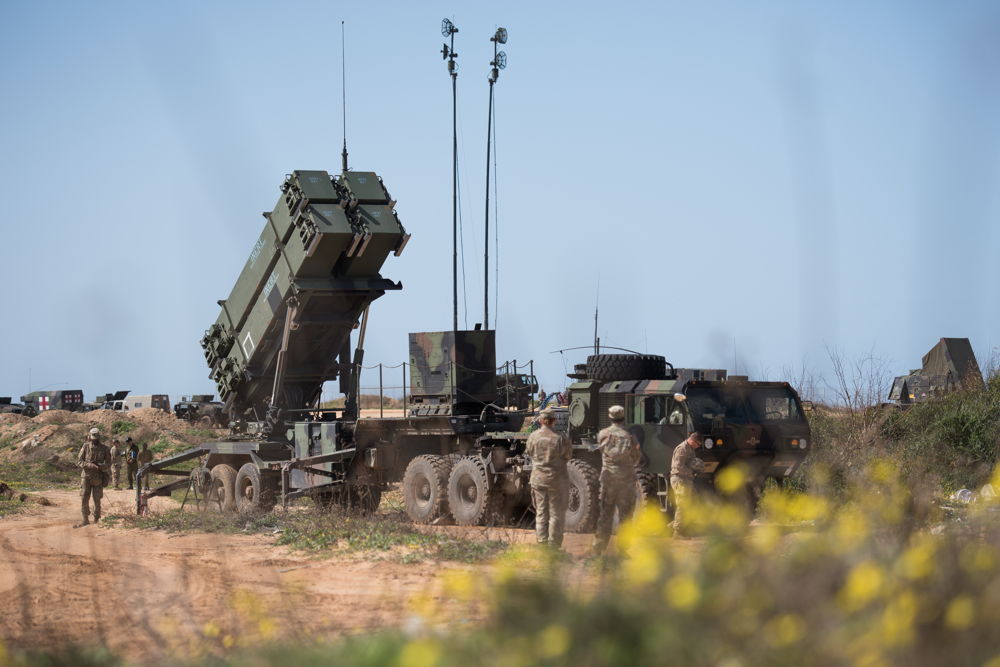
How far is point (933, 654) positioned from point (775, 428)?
405 inches

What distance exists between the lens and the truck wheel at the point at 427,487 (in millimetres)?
16453

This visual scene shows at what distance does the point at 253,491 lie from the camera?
18.6 metres

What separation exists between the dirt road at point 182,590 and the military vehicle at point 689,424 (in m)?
1.13

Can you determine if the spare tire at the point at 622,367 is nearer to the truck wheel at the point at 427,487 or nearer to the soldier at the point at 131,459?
the truck wheel at the point at 427,487

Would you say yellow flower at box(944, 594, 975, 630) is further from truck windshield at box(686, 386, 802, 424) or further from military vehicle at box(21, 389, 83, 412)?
military vehicle at box(21, 389, 83, 412)

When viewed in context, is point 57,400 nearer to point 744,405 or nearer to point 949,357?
point 949,357

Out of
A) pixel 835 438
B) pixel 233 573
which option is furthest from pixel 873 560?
pixel 835 438

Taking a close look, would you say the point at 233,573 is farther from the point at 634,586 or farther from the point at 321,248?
the point at 634,586

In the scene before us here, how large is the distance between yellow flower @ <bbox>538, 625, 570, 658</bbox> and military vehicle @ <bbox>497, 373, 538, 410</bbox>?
1324cm

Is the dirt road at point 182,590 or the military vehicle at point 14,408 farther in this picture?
the military vehicle at point 14,408

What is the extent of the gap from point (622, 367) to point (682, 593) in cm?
1114

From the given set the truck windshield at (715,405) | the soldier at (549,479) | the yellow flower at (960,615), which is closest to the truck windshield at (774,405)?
the truck windshield at (715,405)

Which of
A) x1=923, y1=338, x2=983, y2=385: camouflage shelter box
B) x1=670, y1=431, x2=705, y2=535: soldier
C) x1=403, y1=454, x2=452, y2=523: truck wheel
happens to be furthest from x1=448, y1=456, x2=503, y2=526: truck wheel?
x1=923, y1=338, x2=983, y2=385: camouflage shelter box

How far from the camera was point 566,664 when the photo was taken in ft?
13.0
